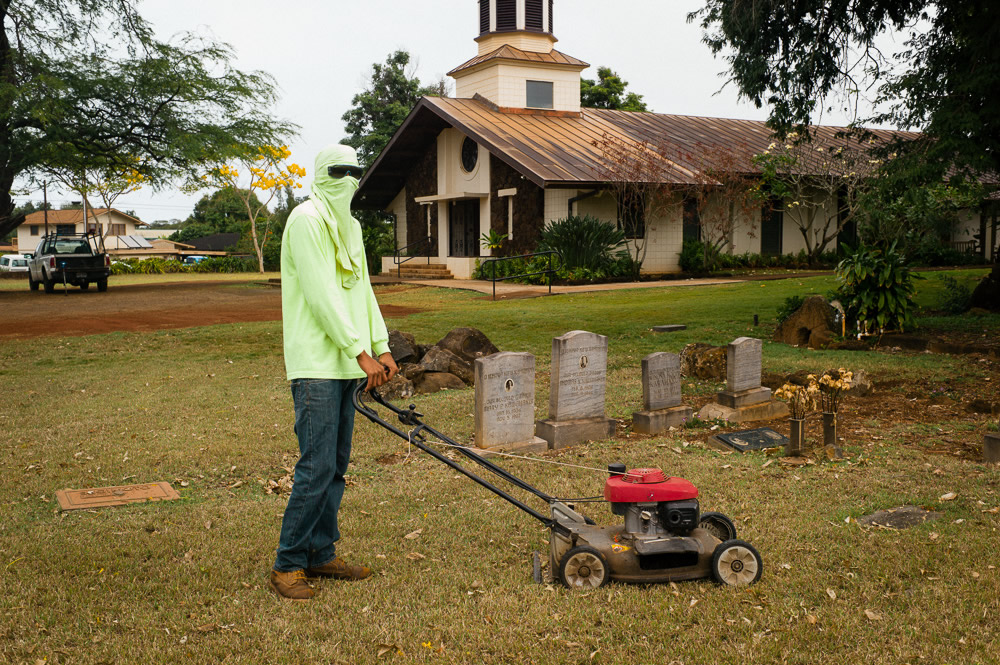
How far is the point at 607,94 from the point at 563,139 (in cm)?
1566

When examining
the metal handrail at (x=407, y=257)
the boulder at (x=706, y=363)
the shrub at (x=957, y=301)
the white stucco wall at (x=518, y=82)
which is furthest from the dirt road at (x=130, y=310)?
the shrub at (x=957, y=301)

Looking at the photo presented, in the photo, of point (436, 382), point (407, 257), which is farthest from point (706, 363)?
point (407, 257)

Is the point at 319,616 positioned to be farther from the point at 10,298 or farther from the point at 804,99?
the point at 10,298

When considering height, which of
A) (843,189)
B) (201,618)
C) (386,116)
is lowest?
(201,618)

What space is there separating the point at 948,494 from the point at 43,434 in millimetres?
7201

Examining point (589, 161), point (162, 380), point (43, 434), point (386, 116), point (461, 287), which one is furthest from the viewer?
point (386, 116)

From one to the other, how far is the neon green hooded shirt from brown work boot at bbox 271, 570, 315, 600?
976mm

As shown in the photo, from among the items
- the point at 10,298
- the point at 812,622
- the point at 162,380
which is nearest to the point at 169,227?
the point at 10,298

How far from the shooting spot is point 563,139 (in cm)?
2775

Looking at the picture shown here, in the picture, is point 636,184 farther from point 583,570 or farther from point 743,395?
point 583,570

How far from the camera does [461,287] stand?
24.3 metres

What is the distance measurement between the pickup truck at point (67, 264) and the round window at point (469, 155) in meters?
11.9

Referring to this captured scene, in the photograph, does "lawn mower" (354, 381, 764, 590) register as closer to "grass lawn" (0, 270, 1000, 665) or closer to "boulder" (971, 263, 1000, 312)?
"grass lawn" (0, 270, 1000, 665)

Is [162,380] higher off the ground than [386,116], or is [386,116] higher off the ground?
[386,116]
